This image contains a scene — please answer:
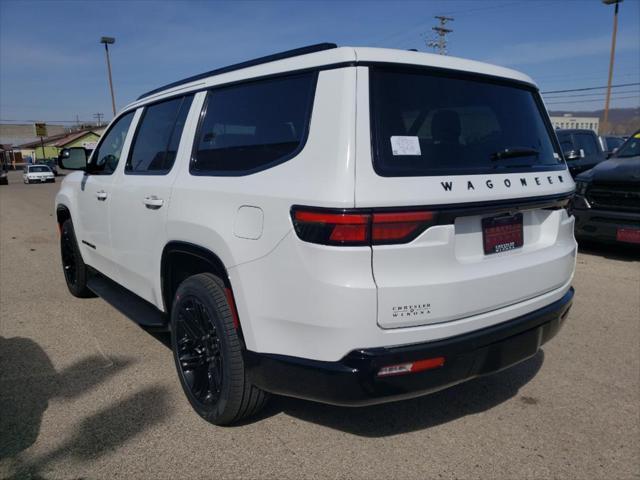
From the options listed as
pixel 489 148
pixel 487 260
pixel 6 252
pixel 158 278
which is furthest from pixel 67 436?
pixel 6 252

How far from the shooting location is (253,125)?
2.62 metres

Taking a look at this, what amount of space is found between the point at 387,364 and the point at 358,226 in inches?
23.4

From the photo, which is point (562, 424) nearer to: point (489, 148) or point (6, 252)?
point (489, 148)

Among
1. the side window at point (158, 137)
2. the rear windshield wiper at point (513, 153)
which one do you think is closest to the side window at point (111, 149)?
the side window at point (158, 137)

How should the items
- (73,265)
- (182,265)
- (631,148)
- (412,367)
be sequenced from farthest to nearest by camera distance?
(631,148) < (73,265) < (182,265) < (412,367)

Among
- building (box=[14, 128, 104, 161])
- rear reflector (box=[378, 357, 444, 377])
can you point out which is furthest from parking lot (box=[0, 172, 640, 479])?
Answer: building (box=[14, 128, 104, 161])

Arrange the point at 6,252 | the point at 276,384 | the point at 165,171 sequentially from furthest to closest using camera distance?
the point at 6,252, the point at 165,171, the point at 276,384

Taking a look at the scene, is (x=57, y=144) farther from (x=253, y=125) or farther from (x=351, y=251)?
(x=351, y=251)

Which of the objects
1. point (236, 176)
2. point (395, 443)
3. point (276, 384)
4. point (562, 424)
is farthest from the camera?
point (562, 424)

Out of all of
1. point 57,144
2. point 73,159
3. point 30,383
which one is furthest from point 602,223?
point 57,144

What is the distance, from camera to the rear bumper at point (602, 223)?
21.4 ft

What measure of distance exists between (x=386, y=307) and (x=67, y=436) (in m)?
1.99

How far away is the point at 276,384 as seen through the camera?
2.40 m

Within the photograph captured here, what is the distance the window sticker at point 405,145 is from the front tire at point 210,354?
1.16 meters
